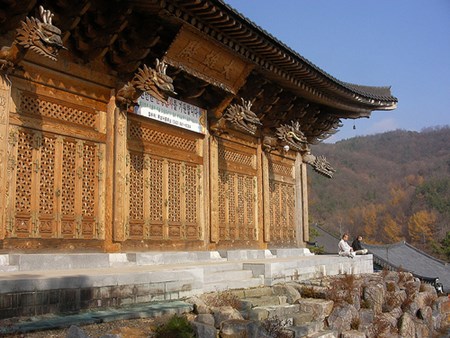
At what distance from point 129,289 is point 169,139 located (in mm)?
5170

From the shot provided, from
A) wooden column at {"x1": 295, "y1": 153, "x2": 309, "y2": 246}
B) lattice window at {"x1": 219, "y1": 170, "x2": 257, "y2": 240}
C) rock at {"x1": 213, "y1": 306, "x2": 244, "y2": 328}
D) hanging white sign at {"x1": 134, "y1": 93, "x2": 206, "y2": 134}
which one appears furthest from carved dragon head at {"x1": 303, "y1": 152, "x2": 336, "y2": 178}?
rock at {"x1": 213, "y1": 306, "x2": 244, "y2": 328}

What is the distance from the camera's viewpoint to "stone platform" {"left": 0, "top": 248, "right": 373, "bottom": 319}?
572cm

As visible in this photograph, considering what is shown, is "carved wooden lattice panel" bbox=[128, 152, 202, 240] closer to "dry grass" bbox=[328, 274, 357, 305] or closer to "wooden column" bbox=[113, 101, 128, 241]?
"wooden column" bbox=[113, 101, 128, 241]

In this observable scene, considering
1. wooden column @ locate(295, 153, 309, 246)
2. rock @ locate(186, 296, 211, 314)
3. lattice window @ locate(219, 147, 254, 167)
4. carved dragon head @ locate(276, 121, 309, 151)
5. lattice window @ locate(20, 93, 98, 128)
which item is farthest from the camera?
wooden column @ locate(295, 153, 309, 246)

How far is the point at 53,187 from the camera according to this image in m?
8.70

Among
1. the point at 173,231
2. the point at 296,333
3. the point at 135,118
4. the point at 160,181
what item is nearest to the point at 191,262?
the point at 173,231

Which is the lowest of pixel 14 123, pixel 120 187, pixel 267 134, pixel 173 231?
pixel 173 231

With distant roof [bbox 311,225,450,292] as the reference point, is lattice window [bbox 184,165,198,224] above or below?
above

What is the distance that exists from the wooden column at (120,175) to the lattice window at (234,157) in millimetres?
3748

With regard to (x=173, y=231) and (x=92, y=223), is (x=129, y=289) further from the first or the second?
(x=173, y=231)

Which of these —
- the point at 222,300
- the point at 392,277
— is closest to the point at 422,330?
the point at 392,277

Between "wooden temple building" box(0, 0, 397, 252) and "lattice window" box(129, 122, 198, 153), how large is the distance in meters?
0.03

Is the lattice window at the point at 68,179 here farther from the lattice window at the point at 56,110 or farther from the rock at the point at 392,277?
the rock at the point at 392,277

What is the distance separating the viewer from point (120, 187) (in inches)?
381
